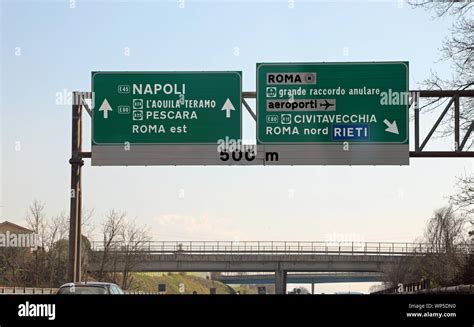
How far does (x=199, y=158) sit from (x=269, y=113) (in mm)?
2855

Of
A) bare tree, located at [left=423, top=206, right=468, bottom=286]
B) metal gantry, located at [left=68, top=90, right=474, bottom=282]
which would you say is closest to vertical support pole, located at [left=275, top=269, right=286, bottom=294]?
bare tree, located at [left=423, top=206, right=468, bottom=286]

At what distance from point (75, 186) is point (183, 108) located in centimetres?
452

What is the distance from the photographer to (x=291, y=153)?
32.4 meters

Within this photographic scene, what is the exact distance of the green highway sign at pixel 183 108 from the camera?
107 feet

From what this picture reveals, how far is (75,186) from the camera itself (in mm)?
32469

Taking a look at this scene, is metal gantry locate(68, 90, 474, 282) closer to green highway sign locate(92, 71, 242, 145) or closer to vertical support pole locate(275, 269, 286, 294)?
green highway sign locate(92, 71, 242, 145)

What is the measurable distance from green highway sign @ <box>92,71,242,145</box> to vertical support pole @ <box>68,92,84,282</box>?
1623 millimetres

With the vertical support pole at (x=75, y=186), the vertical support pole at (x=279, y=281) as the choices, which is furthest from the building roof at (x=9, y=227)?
the vertical support pole at (x=75, y=186)

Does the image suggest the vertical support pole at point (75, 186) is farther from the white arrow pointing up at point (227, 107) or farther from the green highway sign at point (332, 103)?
the green highway sign at point (332, 103)

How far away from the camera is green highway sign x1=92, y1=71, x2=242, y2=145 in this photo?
32.7 m

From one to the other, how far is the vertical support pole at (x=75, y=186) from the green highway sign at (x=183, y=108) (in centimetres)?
162

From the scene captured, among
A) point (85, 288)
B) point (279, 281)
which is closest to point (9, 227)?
point (279, 281)
